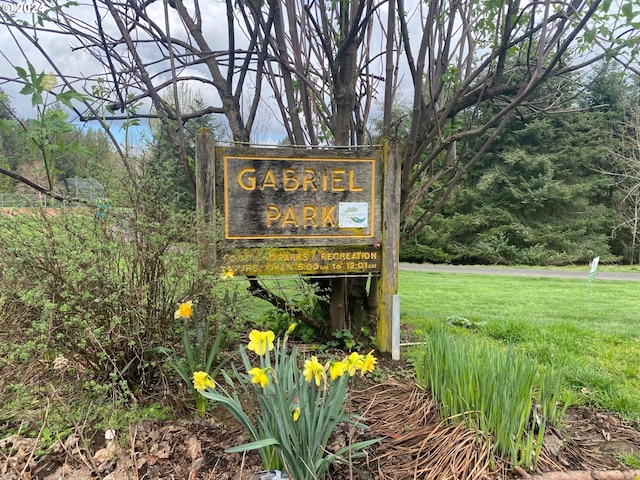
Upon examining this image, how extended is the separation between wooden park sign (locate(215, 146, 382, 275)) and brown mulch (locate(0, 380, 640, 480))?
1115 millimetres

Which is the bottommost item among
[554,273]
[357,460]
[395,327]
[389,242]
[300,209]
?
[554,273]

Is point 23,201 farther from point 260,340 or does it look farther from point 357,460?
point 357,460

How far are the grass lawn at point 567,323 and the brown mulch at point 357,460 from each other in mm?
376

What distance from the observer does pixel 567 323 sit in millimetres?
4504

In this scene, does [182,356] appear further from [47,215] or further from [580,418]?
[580,418]

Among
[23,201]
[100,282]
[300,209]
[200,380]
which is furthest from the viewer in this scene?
[300,209]

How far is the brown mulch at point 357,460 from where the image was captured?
1.75 m

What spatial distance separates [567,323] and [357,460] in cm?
366

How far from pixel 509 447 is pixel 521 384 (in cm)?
27

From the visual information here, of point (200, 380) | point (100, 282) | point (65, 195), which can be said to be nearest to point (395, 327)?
point (200, 380)

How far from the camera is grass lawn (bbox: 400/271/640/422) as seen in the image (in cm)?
266

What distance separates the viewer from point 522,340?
3.70 metres

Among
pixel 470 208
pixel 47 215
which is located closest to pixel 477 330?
pixel 47 215

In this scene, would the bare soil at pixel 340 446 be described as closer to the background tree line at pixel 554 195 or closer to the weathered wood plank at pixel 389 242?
the weathered wood plank at pixel 389 242
